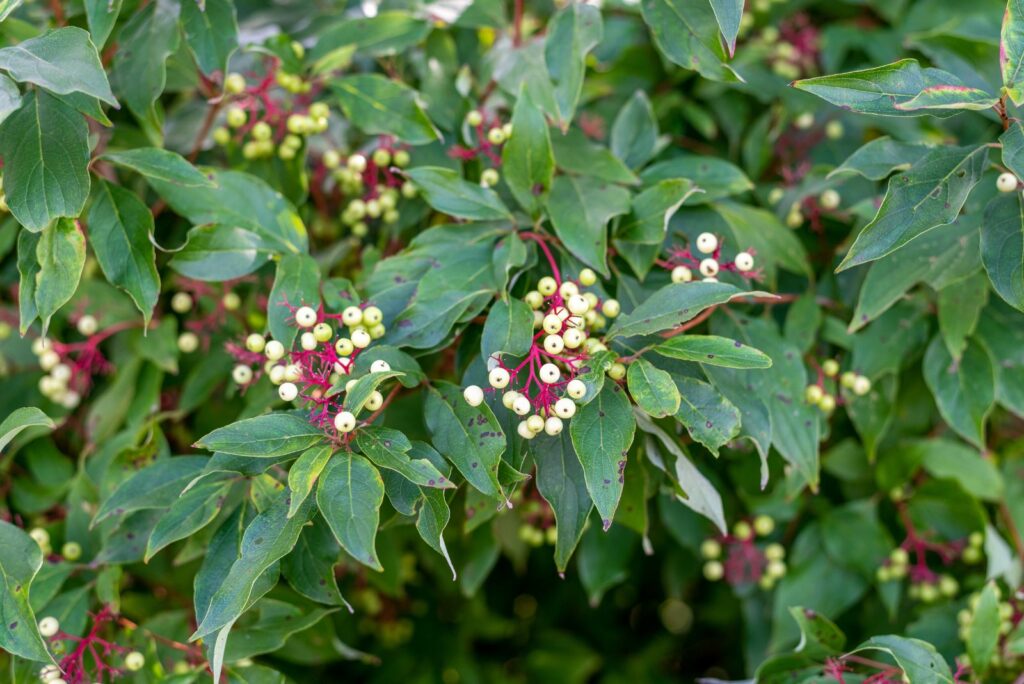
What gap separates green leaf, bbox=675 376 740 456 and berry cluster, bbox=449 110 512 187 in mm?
522

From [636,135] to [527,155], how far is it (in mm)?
305

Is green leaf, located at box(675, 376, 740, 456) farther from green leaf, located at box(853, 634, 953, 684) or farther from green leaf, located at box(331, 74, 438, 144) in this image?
green leaf, located at box(331, 74, 438, 144)

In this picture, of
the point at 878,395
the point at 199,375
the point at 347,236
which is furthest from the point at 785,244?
the point at 199,375

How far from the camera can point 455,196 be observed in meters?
1.39

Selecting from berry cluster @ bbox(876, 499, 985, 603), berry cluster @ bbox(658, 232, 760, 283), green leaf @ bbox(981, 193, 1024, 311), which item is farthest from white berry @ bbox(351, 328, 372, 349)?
berry cluster @ bbox(876, 499, 985, 603)

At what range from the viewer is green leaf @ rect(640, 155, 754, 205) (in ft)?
5.03

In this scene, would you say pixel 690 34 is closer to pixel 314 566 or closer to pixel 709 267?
pixel 709 267

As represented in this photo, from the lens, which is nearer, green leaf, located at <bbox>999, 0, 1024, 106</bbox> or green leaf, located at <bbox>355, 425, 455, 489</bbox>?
green leaf, located at <bbox>355, 425, 455, 489</bbox>

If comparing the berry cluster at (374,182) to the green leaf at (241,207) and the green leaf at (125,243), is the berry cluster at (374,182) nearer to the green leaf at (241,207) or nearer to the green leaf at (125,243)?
the green leaf at (241,207)

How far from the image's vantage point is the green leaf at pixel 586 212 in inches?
53.0

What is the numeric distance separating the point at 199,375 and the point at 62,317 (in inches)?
10.8

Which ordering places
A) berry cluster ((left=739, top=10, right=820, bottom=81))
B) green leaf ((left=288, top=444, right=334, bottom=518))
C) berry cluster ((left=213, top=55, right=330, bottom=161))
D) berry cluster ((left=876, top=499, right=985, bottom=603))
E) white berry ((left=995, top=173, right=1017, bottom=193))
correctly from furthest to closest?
berry cluster ((left=739, top=10, right=820, bottom=81))
berry cluster ((left=876, top=499, right=985, bottom=603))
berry cluster ((left=213, top=55, right=330, bottom=161))
white berry ((left=995, top=173, right=1017, bottom=193))
green leaf ((left=288, top=444, right=334, bottom=518))

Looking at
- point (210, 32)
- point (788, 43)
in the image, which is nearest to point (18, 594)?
point (210, 32)

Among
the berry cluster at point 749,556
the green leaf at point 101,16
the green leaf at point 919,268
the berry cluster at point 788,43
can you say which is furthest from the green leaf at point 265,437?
the berry cluster at point 788,43
